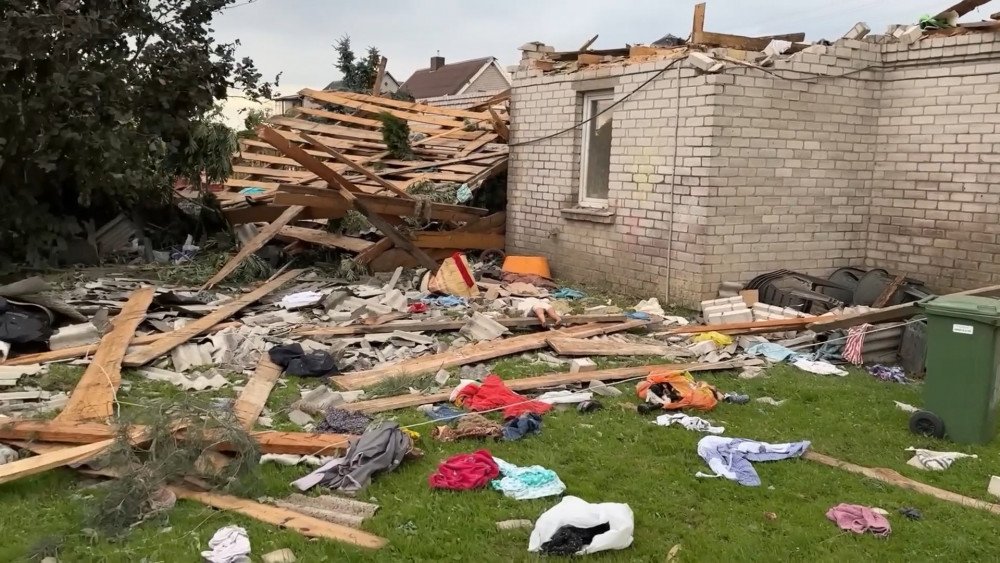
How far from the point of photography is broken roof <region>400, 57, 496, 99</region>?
4232 centimetres

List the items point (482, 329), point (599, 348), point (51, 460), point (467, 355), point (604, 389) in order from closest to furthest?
point (51, 460) < point (604, 389) < point (467, 355) < point (599, 348) < point (482, 329)

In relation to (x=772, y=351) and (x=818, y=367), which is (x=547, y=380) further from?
(x=818, y=367)

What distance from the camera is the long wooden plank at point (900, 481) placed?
4.62 meters

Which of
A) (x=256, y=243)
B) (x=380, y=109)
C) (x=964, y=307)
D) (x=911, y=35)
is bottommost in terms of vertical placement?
(x=256, y=243)

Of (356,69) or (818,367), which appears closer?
(818,367)

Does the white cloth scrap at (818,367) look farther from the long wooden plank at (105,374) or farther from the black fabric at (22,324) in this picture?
the black fabric at (22,324)

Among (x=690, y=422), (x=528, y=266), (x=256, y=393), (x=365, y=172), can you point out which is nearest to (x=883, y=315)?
(x=690, y=422)

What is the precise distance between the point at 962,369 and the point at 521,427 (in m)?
3.15

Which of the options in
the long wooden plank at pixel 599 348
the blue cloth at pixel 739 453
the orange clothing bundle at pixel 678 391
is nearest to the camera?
the blue cloth at pixel 739 453

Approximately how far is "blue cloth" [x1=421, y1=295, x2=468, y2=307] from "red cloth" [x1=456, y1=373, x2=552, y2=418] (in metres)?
3.61

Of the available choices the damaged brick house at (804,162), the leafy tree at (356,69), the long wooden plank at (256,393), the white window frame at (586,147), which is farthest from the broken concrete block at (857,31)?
the leafy tree at (356,69)

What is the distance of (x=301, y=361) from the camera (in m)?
7.24

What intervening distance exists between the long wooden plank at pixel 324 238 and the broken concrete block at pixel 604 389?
19.4 ft

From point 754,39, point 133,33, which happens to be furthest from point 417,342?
point 133,33
